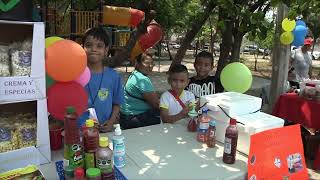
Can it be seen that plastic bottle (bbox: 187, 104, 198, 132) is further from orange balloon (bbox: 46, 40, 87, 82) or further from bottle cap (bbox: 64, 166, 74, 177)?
bottle cap (bbox: 64, 166, 74, 177)

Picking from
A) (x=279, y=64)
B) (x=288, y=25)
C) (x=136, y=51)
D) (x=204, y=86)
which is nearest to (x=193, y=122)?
(x=204, y=86)

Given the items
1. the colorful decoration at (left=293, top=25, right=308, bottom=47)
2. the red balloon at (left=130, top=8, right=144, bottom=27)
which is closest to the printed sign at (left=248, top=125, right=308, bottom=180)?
the colorful decoration at (left=293, top=25, right=308, bottom=47)

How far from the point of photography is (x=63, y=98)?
6.02ft

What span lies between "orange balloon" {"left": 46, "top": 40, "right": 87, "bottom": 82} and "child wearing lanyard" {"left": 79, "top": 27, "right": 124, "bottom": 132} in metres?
0.50

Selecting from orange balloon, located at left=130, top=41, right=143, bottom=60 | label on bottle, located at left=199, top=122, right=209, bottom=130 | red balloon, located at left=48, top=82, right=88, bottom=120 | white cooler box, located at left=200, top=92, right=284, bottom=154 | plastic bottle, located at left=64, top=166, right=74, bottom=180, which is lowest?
plastic bottle, located at left=64, top=166, right=74, bottom=180

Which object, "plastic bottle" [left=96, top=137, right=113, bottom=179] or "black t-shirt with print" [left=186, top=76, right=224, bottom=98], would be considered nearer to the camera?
"plastic bottle" [left=96, top=137, right=113, bottom=179]

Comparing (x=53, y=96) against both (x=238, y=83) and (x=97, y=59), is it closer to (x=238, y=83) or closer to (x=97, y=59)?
(x=97, y=59)

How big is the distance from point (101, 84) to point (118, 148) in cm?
82

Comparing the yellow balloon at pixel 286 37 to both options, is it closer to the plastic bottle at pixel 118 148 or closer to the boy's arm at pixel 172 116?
the boy's arm at pixel 172 116

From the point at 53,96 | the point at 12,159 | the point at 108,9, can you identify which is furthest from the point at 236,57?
the point at 108,9

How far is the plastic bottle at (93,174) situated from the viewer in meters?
1.38

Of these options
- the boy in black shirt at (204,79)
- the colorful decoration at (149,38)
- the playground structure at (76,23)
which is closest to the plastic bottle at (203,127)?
the boy in black shirt at (204,79)

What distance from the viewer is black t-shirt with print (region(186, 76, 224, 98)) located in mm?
3153

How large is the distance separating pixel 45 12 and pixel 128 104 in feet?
31.1
